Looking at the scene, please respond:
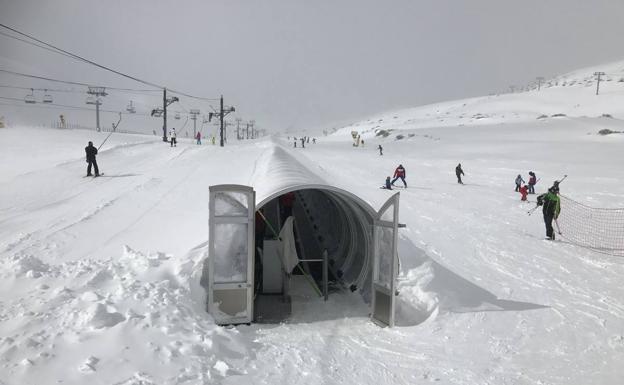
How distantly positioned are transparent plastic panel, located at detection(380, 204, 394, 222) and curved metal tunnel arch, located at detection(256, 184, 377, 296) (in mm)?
244

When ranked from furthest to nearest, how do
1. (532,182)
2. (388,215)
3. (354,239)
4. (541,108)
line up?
(541,108) < (532,182) < (354,239) < (388,215)

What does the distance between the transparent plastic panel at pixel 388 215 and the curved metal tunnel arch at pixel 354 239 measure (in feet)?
0.80

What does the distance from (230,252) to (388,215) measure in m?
3.19

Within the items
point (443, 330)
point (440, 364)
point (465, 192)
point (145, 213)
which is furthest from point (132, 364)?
point (465, 192)

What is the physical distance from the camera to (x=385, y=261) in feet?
30.3

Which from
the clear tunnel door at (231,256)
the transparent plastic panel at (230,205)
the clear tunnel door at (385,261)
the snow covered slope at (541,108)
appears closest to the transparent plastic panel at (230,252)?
the clear tunnel door at (231,256)

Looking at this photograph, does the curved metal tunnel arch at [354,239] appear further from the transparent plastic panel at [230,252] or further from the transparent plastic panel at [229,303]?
the transparent plastic panel at [229,303]

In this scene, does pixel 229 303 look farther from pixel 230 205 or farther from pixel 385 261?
pixel 385 261

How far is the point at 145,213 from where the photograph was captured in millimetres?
16328

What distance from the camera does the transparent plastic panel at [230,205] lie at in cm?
861

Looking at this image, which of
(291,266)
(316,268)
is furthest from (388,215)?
(316,268)

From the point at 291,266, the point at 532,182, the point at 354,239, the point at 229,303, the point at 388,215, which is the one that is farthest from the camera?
the point at 532,182

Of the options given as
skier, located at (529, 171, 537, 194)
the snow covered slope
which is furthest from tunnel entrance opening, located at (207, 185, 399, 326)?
the snow covered slope

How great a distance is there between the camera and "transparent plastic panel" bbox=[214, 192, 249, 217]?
8609 mm
